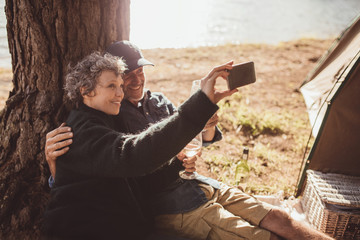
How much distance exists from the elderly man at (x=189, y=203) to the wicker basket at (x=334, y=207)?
68cm

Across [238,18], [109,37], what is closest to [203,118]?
[109,37]

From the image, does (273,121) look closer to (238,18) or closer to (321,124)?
(321,124)

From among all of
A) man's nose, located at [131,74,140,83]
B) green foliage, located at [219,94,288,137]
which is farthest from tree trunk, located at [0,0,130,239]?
green foliage, located at [219,94,288,137]

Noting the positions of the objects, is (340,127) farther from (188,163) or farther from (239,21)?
(239,21)

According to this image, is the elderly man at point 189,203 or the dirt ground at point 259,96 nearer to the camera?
the elderly man at point 189,203

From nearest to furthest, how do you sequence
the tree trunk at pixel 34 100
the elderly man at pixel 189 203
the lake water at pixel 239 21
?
the elderly man at pixel 189 203 < the tree trunk at pixel 34 100 < the lake water at pixel 239 21

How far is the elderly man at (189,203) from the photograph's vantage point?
2.16 m

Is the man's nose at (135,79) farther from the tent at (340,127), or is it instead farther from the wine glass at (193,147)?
the tent at (340,127)

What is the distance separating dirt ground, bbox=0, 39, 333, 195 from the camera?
381 cm

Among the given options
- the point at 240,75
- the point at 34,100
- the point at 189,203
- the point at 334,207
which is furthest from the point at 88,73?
the point at 334,207

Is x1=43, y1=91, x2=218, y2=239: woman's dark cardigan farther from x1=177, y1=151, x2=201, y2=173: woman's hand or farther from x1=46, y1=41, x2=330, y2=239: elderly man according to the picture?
x1=177, y1=151, x2=201, y2=173: woman's hand

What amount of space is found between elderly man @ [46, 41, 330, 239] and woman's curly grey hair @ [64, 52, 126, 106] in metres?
0.33

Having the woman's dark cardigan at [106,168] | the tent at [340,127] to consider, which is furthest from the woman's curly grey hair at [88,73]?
the tent at [340,127]

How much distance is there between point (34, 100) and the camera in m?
2.38
